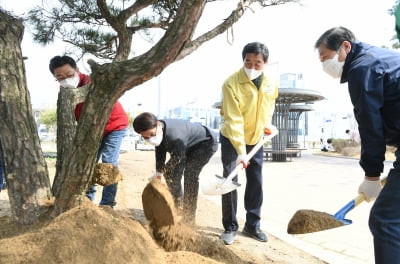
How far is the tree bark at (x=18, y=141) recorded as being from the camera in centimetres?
209

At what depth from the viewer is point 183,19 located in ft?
5.80

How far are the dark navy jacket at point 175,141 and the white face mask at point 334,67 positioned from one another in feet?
4.21

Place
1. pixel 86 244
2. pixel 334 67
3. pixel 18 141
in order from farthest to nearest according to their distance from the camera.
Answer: pixel 18 141, pixel 334 67, pixel 86 244

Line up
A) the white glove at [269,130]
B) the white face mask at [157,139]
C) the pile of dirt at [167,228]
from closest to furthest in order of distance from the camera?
1. the pile of dirt at [167,228]
2. the white face mask at [157,139]
3. the white glove at [269,130]

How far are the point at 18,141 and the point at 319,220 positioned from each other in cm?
174

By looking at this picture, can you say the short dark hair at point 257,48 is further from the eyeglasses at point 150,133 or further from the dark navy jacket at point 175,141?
the eyeglasses at point 150,133

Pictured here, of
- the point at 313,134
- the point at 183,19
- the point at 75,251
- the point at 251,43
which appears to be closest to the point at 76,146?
the point at 75,251

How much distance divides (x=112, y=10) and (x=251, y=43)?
2.87 metres

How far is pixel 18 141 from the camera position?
2100mm

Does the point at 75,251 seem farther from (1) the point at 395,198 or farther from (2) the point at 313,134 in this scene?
(2) the point at 313,134

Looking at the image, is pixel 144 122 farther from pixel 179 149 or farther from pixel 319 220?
pixel 319 220

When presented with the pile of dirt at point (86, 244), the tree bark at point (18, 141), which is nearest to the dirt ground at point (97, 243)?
the pile of dirt at point (86, 244)

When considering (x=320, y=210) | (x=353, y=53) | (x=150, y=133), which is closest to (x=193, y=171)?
(x=150, y=133)

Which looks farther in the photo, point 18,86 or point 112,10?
point 112,10
